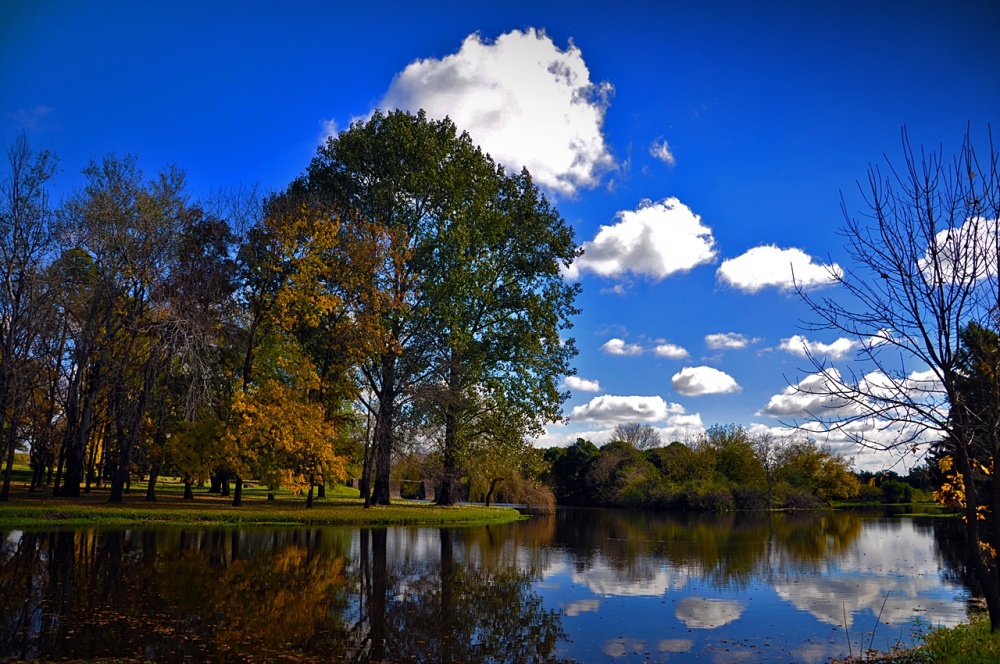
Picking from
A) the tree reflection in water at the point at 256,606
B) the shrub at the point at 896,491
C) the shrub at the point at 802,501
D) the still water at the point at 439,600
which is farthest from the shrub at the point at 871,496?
the tree reflection in water at the point at 256,606

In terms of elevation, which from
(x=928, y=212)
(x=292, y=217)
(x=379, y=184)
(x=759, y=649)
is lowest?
(x=759, y=649)

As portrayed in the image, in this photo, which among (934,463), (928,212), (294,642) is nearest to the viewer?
(928,212)

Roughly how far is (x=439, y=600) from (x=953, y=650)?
8.13 meters

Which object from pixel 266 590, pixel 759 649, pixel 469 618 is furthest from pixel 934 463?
pixel 266 590

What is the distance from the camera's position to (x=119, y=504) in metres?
28.9

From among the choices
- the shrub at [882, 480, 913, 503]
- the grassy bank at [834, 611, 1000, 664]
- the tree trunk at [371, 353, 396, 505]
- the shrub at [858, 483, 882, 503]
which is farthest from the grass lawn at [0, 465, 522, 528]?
the shrub at [882, 480, 913, 503]

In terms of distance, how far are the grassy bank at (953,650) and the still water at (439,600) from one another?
75 centimetres

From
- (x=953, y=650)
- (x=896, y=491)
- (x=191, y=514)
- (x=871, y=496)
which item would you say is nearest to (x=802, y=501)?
(x=871, y=496)

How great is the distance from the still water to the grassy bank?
75cm

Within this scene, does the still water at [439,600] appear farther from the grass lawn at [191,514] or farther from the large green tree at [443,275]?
the large green tree at [443,275]

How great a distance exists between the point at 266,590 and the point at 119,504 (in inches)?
781

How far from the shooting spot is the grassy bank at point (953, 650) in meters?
8.02

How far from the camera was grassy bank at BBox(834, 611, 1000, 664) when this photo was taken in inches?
316

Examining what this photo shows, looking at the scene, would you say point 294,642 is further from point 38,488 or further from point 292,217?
point 38,488
